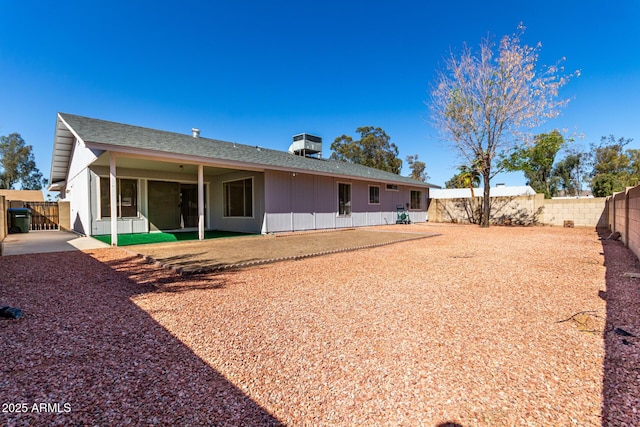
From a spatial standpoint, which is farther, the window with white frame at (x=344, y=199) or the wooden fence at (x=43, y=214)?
the wooden fence at (x=43, y=214)

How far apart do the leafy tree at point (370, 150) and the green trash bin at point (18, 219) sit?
30.2 metres

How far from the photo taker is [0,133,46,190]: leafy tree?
1316 inches

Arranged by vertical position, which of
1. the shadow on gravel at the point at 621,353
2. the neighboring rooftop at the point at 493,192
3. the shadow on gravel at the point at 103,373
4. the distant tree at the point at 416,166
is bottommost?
the shadow on gravel at the point at 103,373

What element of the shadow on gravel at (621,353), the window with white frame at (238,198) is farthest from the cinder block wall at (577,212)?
the window with white frame at (238,198)

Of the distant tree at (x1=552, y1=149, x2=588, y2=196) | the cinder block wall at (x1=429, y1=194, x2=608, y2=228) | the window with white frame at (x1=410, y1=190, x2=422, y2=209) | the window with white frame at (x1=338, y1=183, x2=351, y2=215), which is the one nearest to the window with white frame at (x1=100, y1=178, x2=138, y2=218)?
the window with white frame at (x1=338, y1=183, x2=351, y2=215)

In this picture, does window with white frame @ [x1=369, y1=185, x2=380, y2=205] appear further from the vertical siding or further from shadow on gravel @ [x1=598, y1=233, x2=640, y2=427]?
shadow on gravel @ [x1=598, y1=233, x2=640, y2=427]

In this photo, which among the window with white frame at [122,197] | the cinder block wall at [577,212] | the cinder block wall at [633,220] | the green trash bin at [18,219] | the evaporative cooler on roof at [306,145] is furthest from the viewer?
the evaporative cooler on roof at [306,145]

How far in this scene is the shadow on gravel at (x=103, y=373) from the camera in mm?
1640

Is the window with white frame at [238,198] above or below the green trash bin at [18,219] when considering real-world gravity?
above

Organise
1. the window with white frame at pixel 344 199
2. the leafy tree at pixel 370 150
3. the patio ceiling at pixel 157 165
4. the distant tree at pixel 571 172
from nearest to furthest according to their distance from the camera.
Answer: the patio ceiling at pixel 157 165, the window with white frame at pixel 344 199, the leafy tree at pixel 370 150, the distant tree at pixel 571 172

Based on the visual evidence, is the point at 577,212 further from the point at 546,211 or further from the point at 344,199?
the point at 344,199

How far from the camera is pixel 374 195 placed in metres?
16.1

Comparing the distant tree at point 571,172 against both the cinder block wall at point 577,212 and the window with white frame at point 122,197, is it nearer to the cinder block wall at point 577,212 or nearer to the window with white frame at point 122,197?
the cinder block wall at point 577,212

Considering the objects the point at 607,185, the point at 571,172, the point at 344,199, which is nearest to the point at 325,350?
the point at 344,199
